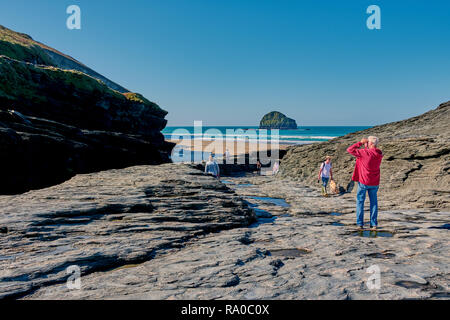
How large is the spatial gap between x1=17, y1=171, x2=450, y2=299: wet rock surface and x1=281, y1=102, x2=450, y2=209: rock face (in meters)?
3.29

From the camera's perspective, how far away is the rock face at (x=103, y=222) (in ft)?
14.4

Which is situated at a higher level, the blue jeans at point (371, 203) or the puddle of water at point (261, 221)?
the blue jeans at point (371, 203)

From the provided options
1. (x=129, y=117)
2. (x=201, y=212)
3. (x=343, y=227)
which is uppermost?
(x=129, y=117)

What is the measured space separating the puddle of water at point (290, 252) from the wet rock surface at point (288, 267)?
23 millimetres

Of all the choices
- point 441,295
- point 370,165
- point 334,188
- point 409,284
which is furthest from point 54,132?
point 334,188

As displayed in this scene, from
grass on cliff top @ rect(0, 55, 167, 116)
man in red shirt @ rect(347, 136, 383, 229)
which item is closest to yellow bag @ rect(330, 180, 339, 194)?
man in red shirt @ rect(347, 136, 383, 229)

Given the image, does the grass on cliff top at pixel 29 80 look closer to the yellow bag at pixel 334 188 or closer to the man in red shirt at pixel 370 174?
the man in red shirt at pixel 370 174

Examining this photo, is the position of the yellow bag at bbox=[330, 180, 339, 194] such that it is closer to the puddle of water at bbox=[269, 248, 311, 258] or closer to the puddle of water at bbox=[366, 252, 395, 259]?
the puddle of water at bbox=[366, 252, 395, 259]

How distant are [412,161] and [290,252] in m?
10.1

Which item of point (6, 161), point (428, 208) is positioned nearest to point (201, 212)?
point (6, 161)

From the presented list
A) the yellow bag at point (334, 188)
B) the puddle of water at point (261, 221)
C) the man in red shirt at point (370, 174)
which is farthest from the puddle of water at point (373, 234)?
the yellow bag at point (334, 188)
